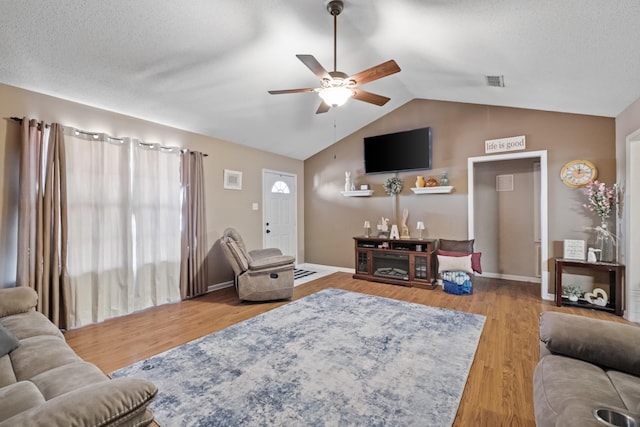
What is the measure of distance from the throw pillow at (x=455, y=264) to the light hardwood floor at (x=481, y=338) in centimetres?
38

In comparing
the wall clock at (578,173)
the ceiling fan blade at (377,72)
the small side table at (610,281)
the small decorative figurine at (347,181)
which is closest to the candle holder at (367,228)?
the small decorative figurine at (347,181)

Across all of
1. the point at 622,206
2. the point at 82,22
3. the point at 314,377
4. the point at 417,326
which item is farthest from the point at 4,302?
the point at 622,206

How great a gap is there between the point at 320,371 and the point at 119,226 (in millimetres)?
3037

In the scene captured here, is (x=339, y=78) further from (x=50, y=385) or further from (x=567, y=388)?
(x=50, y=385)

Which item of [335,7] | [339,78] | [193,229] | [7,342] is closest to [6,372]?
[7,342]

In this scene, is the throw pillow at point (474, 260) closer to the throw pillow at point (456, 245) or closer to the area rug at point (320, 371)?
the throw pillow at point (456, 245)

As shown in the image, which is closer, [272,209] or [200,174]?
[200,174]

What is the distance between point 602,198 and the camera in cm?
355

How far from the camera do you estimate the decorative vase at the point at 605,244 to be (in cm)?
360

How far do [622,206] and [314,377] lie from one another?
13.5 feet

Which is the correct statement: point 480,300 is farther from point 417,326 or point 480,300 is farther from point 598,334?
point 598,334

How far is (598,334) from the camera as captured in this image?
4.80 ft

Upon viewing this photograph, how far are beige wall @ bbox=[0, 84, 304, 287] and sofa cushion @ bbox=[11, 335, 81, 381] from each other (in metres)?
1.69

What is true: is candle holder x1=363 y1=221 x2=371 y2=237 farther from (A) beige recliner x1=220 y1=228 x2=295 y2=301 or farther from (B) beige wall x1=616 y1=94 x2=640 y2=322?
(B) beige wall x1=616 y1=94 x2=640 y2=322
